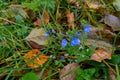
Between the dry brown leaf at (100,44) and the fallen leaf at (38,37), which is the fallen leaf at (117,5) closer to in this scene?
the dry brown leaf at (100,44)

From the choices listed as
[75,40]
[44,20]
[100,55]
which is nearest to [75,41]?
[75,40]

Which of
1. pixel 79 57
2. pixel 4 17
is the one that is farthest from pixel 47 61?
pixel 4 17

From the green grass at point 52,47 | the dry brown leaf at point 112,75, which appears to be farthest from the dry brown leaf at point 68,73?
the dry brown leaf at point 112,75

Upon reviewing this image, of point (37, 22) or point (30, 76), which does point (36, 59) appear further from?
point (37, 22)

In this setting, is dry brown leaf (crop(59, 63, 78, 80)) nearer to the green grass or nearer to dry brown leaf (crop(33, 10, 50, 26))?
the green grass

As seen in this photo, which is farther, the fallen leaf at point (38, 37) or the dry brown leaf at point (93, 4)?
the dry brown leaf at point (93, 4)
